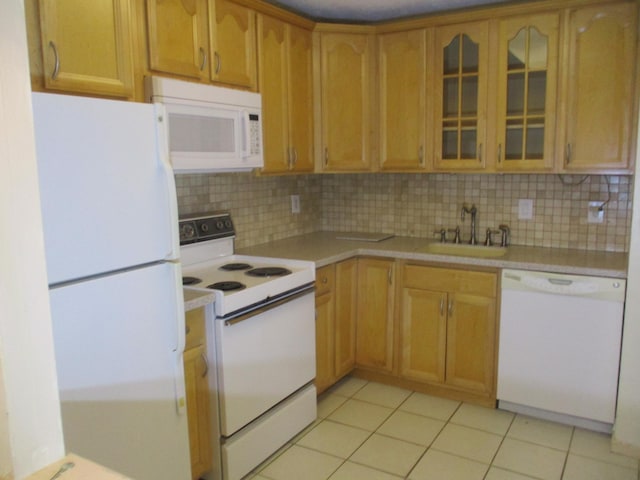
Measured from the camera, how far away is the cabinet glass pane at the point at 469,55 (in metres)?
3.10

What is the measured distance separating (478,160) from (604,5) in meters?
0.99

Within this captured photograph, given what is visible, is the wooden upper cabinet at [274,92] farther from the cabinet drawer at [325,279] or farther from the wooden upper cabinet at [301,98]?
the cabinet drawer at [325,279]

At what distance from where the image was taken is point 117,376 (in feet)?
5.49

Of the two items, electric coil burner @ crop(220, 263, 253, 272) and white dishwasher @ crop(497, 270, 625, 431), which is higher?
electric coil burner @ crop(220, 263, 253, 272)

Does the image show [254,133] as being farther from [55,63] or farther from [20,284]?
[20,284]

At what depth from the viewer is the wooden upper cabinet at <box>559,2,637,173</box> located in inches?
107

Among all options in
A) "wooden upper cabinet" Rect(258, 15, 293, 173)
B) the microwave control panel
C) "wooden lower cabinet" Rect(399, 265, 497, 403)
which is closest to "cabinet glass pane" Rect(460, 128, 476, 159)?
"wooden lower cabinet" Rect(399, 265, 497, 403)

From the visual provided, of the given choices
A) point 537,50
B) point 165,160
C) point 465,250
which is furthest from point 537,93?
point 165,160

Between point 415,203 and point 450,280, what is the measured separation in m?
0.80

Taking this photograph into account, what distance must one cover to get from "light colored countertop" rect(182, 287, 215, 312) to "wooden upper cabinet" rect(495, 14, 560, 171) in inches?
73.6

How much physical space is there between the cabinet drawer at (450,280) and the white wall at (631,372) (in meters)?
0.66

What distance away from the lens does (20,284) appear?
0.95 meters

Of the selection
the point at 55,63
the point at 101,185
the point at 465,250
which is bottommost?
the point at 465,250

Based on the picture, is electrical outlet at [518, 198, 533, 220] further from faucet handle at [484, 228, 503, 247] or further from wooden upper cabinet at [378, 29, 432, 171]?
wooden upper cabinet at [378, 29, 432, 171]
